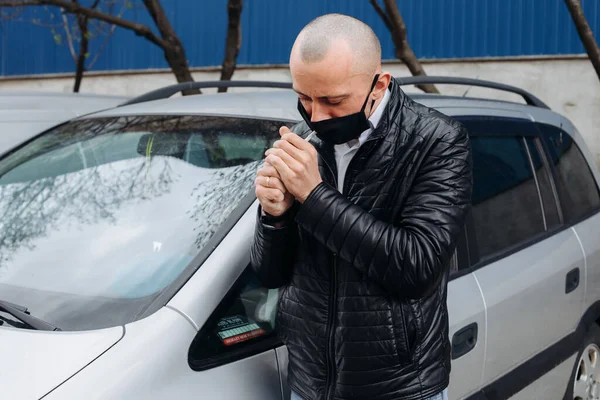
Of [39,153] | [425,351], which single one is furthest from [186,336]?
[39,153]

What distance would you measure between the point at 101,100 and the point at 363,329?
3.41m

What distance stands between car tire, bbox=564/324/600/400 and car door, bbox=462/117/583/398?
0.22 m

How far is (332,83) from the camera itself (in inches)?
67.1

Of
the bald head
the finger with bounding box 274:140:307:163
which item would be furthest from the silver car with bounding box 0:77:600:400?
the bald head

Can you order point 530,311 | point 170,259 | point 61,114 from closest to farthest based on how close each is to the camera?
point 170,259, point 530,311, point 61,114

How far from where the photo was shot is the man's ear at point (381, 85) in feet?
5.88

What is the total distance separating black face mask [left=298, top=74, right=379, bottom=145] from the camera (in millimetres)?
1749

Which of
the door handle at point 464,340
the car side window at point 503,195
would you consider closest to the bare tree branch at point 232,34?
the car side window at point 503,195

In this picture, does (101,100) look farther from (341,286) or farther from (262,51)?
(262,51)

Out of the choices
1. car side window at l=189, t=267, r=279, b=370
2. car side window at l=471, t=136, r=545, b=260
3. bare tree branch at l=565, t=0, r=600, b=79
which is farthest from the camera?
bare tree branch at l=565, t=0, r=600, b=79

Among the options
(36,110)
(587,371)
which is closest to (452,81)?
(587,371)

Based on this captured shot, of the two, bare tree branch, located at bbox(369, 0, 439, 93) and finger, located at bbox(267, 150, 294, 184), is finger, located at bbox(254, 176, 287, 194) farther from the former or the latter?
bare tree branch, located at bbox(369, 0, 439, 93)

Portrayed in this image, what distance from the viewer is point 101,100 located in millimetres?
4773

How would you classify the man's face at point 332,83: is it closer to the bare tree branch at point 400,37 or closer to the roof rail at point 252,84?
the roof rail at point 252,84
